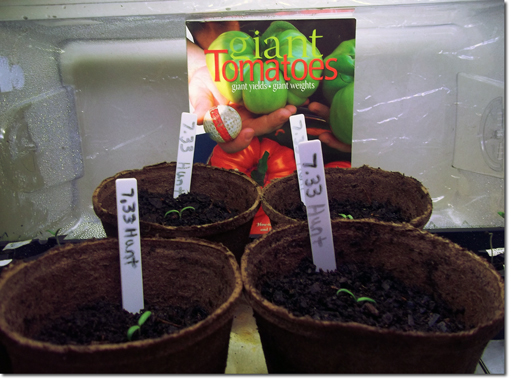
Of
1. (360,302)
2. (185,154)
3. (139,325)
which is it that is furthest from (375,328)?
(185,154)

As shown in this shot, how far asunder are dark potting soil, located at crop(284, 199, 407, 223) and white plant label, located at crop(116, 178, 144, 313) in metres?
0.56

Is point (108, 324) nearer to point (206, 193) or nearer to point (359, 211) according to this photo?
point (206, 193)

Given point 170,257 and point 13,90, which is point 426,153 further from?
point 13,90

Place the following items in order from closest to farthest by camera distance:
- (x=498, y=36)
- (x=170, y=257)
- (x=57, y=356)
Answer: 1. (x=57, y=356)
2. (x=170, y=257)
3. (x=498, y=36)

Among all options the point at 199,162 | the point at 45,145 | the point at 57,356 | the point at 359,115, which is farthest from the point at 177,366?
the point at 359,115

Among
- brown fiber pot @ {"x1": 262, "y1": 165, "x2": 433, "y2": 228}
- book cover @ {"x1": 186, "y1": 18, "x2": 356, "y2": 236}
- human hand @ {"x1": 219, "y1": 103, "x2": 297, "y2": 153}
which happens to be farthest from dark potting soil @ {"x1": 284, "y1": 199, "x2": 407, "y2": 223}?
human hand @ {"x1": 219, "y1": 103, "x2": 297, "y2": 153}

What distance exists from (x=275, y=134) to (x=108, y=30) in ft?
2.27

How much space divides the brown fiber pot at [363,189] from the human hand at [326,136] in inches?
3.3

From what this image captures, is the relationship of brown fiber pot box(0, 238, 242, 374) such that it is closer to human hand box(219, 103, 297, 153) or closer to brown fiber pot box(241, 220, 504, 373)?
brown fiber pot box(241, 220, 504, 373)

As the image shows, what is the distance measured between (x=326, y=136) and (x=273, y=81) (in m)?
0.26

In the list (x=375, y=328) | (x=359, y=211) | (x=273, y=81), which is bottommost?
(x=359, y=211)

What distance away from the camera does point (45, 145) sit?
1476mm

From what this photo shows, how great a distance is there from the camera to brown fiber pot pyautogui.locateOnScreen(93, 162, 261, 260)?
0.97 m

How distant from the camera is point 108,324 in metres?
0.82
